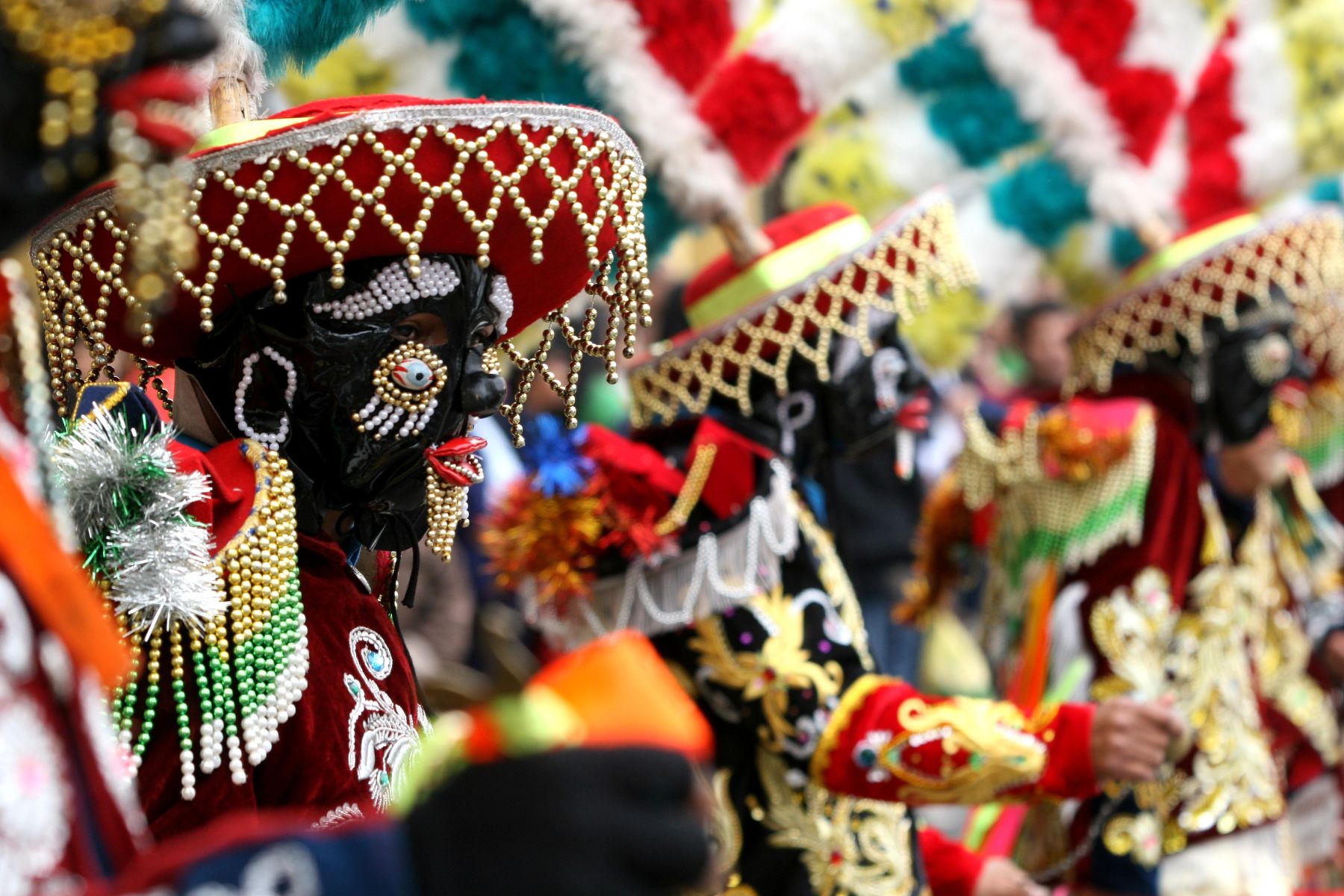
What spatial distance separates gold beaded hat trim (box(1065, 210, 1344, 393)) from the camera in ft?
14.2

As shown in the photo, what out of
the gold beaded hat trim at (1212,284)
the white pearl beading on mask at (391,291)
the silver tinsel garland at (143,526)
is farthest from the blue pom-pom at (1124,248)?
the silver tinsel garland at (143,526)

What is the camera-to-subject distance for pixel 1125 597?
4.12 m

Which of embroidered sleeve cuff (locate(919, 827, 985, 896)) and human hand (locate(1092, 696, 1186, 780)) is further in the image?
embroidered sleeve cuff (locate(919, 827, 985, 896))

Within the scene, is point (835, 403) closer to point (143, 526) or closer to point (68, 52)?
point (143, 526)

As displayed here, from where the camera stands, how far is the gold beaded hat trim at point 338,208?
1837 millimetres

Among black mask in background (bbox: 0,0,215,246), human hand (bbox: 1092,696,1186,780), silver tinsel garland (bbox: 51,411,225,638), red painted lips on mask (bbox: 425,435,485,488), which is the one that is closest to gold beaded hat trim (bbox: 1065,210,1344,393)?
human hand (bbox: 1092,696,1186,780)

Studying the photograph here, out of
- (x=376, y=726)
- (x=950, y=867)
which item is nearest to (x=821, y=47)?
(x=950, y=867)

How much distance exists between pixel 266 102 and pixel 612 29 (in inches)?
26.9

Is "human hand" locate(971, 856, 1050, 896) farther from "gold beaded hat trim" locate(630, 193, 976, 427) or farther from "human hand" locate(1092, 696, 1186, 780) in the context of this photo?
"gold beaded hat trim" locate(630, 193, 976, 427)

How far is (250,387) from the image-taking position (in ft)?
6.49

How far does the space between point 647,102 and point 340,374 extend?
1340 millimetres

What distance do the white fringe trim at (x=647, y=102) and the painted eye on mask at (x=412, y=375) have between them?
105 cm

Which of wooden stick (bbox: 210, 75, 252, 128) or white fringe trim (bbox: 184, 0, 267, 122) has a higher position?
white fringe trim (bbox: 184, 0, 267, 122)

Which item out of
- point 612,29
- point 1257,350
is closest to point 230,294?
point 612,29
